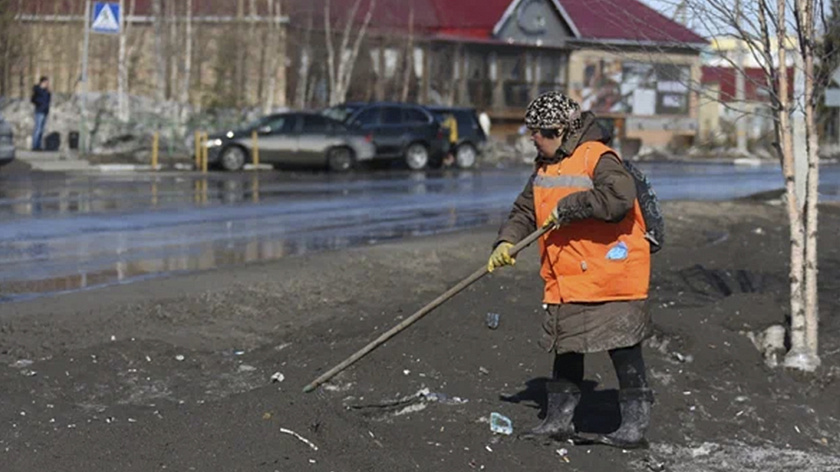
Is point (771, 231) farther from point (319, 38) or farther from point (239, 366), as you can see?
point (319, 38)

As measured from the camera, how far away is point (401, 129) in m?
33.4

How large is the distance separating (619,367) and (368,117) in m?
26.9

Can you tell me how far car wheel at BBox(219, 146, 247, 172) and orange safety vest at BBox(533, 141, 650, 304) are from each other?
25.0m

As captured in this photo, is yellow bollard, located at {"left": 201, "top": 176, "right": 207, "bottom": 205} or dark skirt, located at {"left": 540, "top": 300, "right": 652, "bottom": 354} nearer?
dark skirt, located at {"left": 540, "top": 300, "right": 652, "bottom": 354}

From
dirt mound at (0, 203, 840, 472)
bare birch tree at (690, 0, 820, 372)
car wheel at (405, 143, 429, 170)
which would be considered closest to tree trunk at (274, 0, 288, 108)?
car wheel at (405, 143, 429, 170)

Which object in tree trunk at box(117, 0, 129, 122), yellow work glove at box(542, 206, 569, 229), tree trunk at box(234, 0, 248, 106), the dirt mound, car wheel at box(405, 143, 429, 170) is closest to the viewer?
the dirt mound

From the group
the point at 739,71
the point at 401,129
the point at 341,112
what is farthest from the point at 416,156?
the point at 739,71

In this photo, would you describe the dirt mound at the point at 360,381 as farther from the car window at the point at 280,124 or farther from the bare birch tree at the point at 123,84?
the bare birch tree at the point at 123,84

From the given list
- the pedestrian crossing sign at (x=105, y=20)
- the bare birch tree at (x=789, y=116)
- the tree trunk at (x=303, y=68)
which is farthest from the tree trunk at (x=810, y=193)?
the tree trunk at (x=303, y=68)

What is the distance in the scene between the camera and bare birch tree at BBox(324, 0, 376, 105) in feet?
141

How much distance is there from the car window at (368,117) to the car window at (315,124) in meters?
0.99

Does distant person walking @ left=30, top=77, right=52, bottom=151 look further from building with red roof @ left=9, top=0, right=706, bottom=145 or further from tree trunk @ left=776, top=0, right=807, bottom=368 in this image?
tree trunk @ left=776, top=0, right=807, bottom=368

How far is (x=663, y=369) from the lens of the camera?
8266 mm

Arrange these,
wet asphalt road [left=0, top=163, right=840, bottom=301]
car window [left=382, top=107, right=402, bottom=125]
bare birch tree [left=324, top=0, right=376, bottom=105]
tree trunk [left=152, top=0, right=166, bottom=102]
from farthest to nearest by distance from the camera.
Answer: bare birch tree [left=324, top=0, right=376, bottom=105] → tree trunk [left=152, top=0, right=166, bottom=102] → car window [left=382, top=107, right=402, bottom=125] → wet asphalt road [left=0, top=163, right=840, bottom=301]
